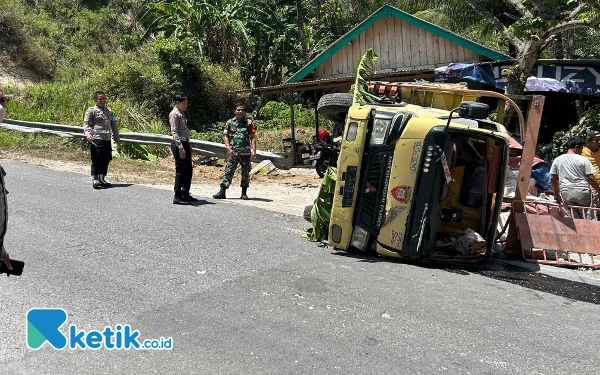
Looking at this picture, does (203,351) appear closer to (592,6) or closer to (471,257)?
(471,257)

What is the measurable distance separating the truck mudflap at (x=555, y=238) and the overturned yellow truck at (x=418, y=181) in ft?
2.17

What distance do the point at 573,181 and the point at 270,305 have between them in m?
5.16

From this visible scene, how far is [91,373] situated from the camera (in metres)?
3.96

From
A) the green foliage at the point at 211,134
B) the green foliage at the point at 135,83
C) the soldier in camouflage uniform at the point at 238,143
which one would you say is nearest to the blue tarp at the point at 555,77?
the soldier in camouflage uniform at the point at 238,143

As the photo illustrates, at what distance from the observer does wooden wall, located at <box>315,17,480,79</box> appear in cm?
1527

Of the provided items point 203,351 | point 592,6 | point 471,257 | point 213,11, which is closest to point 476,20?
point 213,11

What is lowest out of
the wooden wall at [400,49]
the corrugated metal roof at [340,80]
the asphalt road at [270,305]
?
the asphalt road at [270,305]

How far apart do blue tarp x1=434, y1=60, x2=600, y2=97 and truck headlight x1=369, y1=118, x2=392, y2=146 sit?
671 centimetres

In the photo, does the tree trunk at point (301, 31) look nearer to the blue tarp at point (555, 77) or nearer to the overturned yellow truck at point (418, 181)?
the blue tarp at point (555, 77)

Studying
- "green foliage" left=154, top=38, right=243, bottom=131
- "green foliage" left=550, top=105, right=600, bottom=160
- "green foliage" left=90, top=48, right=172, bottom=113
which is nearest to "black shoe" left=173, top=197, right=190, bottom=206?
"green foliage" left=550, top=105, right=600, bottom=160

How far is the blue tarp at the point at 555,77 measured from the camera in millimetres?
13094

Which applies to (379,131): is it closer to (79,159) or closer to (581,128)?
(581,128)

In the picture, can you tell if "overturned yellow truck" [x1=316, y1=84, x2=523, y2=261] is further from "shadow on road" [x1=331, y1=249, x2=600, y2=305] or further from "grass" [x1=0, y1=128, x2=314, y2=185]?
"grass" [x1=0, y1=128, x2=314, y2=185]

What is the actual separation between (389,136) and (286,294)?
2.20 m
